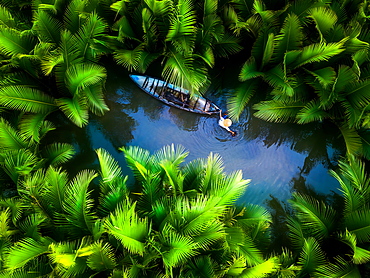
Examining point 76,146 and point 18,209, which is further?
point 76,146

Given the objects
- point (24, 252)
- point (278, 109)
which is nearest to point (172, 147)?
point (278, 109)

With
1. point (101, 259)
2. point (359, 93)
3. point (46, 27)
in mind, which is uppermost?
point (359, 93)

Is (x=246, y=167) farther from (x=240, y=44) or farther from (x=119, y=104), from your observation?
(x=119, y=104)

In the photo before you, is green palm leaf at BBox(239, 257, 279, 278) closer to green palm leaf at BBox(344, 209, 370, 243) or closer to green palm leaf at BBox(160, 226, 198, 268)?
green palm leaf at BBox(160, 226, 198, 268)

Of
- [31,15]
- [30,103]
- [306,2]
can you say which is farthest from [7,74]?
[306,2]

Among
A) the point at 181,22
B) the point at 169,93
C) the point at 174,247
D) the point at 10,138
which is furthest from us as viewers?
the point at 169,93

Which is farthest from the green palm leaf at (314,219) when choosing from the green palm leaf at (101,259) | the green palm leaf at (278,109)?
the green palm leaf at (101,259)

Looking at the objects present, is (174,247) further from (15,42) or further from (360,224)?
(15,42)
